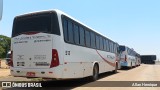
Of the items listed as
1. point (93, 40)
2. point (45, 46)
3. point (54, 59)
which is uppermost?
point (93, 40)

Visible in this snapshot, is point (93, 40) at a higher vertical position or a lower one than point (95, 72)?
higher

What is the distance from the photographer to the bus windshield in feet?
35.4

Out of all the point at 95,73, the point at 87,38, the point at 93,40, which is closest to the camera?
the point at 87,38

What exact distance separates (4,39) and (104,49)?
11097 centimetres

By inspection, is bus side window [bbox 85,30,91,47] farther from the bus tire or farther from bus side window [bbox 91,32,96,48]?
the bus tire

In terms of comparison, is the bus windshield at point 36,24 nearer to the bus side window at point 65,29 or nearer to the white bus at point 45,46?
the white bus at point 45,46

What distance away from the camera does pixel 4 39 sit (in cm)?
12419

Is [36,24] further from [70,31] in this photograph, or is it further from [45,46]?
[70,31]

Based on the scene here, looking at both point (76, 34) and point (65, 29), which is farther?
point (76, 34)

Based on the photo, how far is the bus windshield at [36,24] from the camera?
10.8 m

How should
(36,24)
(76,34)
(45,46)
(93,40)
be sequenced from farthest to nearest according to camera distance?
(93,40)
(76,34)
(36,24)
(45,46)

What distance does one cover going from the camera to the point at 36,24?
11.2m

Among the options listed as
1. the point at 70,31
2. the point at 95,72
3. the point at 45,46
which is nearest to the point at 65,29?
the point at 70,31

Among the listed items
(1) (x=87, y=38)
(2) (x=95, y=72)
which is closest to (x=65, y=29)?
(1) (x=87, y=38)
